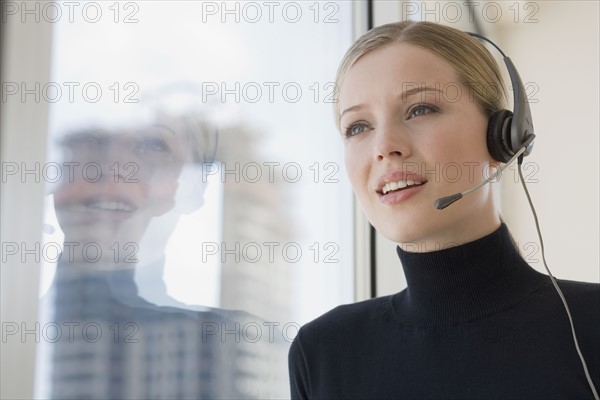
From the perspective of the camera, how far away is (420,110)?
3.50 feet

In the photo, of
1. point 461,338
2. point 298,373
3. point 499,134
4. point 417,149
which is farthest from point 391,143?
point 298,373

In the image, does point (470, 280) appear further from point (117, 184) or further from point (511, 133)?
point (117, 184)

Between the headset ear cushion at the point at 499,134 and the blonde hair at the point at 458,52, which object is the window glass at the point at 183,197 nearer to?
the blonde hair at the point at 458,52

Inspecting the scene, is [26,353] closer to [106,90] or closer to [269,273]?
[106,90]

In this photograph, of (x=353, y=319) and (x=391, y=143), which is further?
(x=353, y=319)

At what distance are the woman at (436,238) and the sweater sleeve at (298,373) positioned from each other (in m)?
0.02

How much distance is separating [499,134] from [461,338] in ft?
1.03

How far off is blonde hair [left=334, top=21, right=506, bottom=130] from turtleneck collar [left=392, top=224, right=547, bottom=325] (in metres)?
0.22

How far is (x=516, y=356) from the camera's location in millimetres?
973

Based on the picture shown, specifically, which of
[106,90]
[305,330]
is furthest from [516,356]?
[106,90]

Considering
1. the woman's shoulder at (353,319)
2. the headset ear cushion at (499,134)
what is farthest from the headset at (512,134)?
the woman's shoulder at (353,319)

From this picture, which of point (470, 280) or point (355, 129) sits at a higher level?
point (355, 129)

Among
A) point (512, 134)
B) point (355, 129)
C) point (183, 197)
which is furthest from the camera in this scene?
point (183, 197)

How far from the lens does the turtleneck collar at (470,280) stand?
1040 millimetres
